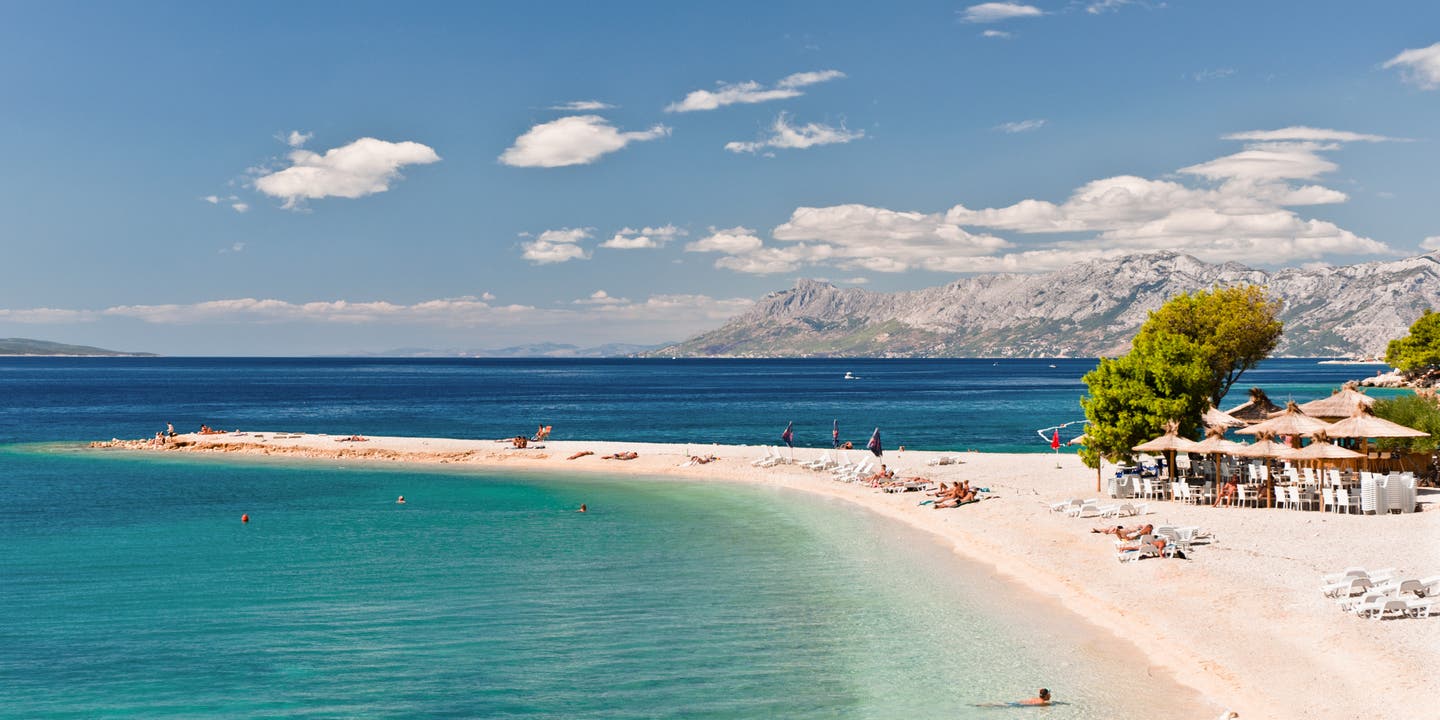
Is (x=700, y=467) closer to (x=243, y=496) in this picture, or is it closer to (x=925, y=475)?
(x=925, y=475)

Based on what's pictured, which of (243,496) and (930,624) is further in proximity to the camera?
(243,496)

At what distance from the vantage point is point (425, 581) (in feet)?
83.8

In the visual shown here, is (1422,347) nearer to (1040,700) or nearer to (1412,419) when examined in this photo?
(1412,419)

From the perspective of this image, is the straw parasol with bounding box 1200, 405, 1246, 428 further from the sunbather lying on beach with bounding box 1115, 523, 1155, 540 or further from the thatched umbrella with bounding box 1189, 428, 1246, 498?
the sunbather lying on beach with bounding box 1115, 523, 1155, 540

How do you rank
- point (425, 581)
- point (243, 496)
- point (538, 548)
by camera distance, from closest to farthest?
point (425, 581) < point (538, 548) < point (243, 496)

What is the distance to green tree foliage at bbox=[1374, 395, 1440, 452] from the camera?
120 feet

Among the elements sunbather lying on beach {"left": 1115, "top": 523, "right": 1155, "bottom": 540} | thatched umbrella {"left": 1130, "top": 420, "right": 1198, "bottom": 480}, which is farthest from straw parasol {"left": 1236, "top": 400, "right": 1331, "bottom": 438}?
sunbather lying on beach {"left": 1115, "top": 523, "right": 1155, "bottom": 540}

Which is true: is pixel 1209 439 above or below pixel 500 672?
above

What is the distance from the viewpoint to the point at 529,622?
2102 centimetres

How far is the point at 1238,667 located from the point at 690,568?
1422cm

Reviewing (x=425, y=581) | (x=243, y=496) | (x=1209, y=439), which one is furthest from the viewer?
(x=243, y=496)

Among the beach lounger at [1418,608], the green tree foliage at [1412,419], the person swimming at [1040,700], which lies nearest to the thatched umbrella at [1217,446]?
the green tree foliage at [1412,419]

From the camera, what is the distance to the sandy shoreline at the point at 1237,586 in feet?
50.6

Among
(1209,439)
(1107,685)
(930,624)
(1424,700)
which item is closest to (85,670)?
(930,624)
